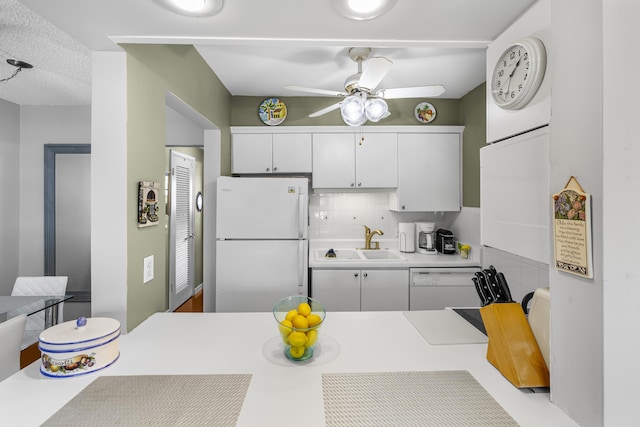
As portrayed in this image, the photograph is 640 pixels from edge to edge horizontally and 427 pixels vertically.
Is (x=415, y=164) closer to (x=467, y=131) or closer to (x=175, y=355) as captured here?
(x=467, y=131)

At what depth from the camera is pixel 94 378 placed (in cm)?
94

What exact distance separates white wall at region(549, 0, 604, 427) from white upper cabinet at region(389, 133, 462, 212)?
2.18 meters

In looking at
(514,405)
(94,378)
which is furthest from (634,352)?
(94,378)

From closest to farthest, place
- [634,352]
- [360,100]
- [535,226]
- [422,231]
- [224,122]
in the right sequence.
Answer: [634,352], [535,226], [360,100], [224,122], [422,231]

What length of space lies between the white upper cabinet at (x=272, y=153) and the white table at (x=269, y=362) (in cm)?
180

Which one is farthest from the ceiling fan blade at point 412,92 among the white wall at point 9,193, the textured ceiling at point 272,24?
the white wall at point 9,193

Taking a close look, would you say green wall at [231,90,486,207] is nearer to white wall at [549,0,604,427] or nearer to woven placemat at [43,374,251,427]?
white wall at [549,0,604,427]

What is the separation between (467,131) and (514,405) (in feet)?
8.81

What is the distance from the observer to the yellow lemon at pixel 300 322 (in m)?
1.02

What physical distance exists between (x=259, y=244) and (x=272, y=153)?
102 cm

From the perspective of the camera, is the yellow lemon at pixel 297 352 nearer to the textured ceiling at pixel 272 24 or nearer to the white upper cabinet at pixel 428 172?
the textured ceiling at pixel 272 24

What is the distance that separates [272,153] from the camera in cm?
298

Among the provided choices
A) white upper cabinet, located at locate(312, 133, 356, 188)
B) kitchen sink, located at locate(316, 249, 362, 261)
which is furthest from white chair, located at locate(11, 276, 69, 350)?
white upper cabinet, located at locate(312, 133, 356, 188)

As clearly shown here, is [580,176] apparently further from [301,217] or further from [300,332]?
[301,217]
